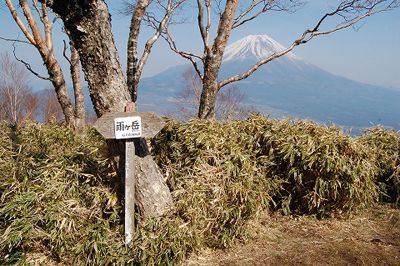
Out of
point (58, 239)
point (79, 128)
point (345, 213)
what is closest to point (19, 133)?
point (79, 128)

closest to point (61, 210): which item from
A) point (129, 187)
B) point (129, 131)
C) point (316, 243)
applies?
point (129, 187)

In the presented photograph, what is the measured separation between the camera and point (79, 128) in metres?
7.89

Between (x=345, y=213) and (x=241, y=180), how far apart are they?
78.7 inches

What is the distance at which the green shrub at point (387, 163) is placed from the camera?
6.14m

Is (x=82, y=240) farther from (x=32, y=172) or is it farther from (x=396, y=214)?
(x=396, y=214)

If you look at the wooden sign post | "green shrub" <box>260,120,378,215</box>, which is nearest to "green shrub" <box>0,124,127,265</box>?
the wooden sign post

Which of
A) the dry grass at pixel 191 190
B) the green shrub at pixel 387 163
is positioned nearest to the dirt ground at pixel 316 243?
the dry grass at pixel 191 190

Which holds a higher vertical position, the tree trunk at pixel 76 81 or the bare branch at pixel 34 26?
the bare branch at pixel 34 26

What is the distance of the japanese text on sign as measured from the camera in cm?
373

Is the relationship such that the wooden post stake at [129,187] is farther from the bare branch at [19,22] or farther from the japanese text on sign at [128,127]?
the bare branch at [19,22]

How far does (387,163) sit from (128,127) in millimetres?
4762

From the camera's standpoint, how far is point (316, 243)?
4.56 metres

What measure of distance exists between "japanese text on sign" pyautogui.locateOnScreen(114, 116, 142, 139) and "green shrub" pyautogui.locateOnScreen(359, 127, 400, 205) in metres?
4.04

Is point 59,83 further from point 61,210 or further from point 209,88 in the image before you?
point 61,210
